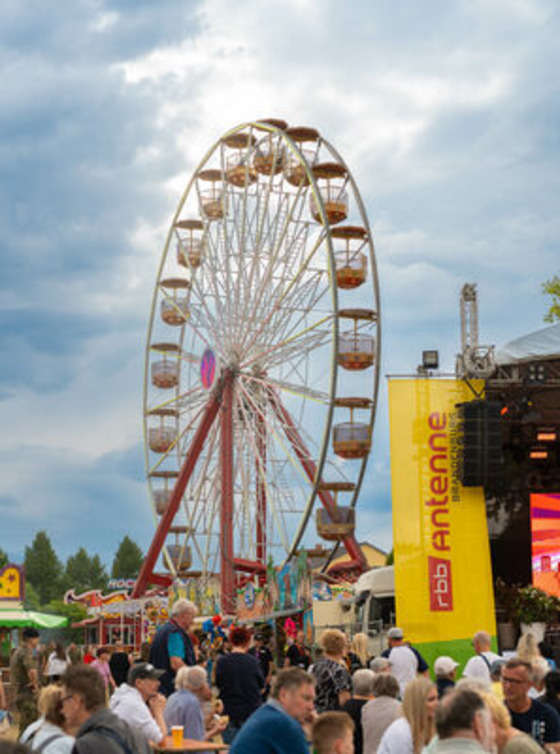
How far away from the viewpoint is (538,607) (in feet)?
71.2

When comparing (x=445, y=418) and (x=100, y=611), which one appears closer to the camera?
(x=445, y=418)

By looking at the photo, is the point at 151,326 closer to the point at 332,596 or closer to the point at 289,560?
the point at 289,560

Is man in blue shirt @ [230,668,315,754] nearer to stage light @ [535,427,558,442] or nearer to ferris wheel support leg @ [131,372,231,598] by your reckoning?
stage light @ [535,427,558,442]

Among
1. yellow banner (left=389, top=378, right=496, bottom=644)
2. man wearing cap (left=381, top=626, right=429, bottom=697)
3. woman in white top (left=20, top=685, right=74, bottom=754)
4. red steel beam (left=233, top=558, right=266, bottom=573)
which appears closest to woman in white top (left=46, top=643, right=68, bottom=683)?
man wearing cap (left=381, top=626, right=429, bottom=697)

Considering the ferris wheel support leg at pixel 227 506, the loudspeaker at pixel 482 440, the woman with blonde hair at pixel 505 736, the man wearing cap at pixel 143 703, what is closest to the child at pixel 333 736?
the woman with blonde hair at pixel 505 736

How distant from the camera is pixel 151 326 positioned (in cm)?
3466

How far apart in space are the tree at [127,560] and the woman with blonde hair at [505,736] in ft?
310

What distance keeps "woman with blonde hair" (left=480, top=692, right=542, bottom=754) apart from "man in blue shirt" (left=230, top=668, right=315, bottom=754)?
0.73 metres

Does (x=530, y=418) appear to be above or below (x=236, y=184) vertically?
below

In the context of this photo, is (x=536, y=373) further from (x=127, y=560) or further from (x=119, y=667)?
(x=127, y=560)

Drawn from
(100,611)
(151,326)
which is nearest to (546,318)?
(151,326)

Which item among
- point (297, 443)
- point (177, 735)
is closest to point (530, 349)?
point (297, 443)

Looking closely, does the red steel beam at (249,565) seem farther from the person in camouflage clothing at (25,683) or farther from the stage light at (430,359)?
the person in camouflage clothing at (25,683)

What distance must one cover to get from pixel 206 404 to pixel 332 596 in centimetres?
703
